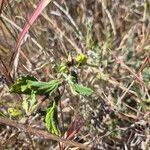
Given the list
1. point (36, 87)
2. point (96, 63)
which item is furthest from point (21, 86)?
point (96, 63)

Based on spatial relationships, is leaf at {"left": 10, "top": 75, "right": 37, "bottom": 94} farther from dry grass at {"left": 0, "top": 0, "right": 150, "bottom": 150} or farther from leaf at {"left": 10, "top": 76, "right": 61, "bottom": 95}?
dry grass at {"left": 0, "top": 0, "right": 150, "bottom": 150}

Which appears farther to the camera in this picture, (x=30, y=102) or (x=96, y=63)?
(x=96, y=63)

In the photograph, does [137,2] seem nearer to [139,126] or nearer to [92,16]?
[92,16]

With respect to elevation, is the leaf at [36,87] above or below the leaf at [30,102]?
above

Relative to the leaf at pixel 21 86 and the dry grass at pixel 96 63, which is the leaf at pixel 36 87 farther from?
the dry grass at pixel 96 63

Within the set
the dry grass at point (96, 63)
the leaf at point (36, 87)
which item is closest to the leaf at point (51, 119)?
the leaf at point (36, 87)

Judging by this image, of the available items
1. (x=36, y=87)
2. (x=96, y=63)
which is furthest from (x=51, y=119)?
(x=96, y=63)

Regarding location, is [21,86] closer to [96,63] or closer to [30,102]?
[30,102]

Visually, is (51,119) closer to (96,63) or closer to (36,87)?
(36,87)

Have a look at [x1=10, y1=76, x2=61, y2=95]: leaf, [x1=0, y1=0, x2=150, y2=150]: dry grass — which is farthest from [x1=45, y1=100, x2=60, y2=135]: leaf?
[x1=0, y1=0, x2=150, y2=150]: dry grass

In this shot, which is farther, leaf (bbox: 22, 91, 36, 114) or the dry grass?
the dry grass
